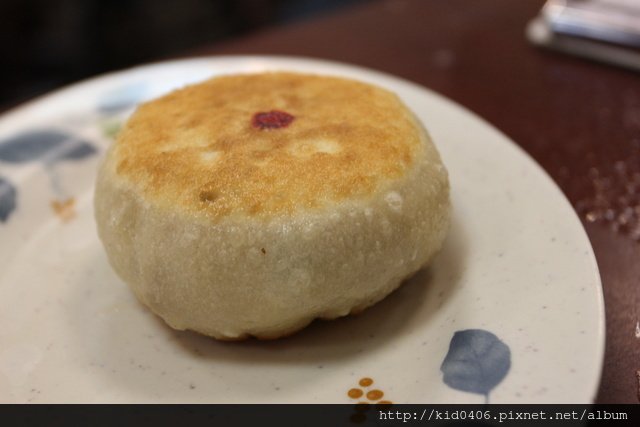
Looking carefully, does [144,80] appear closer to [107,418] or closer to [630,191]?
[107,418]

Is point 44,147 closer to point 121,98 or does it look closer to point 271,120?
point 121,98

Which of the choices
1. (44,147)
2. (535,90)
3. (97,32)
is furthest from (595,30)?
(97,32)

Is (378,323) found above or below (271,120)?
below

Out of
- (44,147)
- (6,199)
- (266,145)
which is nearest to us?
(266,145)

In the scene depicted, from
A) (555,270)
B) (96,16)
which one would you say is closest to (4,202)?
(555,270)

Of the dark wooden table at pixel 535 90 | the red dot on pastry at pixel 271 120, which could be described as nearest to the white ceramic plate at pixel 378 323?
the dark wooden table at pixel 535 90

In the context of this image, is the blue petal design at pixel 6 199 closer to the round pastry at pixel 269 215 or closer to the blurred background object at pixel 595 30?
the round pastry at pixel 269 215
